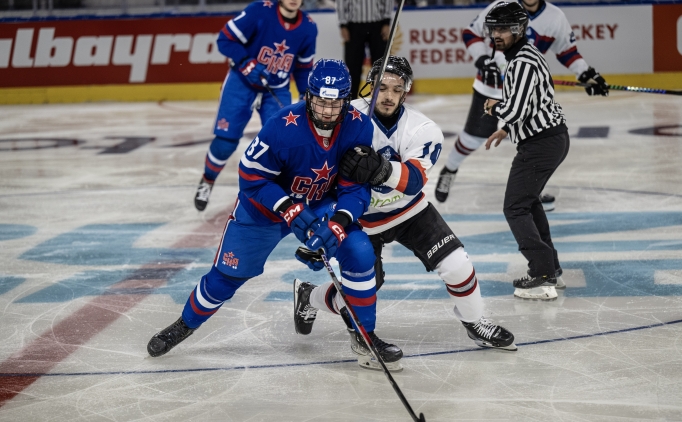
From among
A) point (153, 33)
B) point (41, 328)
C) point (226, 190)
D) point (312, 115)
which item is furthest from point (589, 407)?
point (153, 33)

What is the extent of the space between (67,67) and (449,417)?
34.0ft

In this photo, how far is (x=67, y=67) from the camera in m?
12.3

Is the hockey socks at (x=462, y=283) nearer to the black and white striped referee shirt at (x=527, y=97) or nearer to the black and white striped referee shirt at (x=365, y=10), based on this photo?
the black and white striped referee shirt at (x=527, y=97)

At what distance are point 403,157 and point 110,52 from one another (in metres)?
9.33

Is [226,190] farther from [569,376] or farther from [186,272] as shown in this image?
[569,376]

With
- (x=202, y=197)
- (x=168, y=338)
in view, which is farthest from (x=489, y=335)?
(x=202, y=197)

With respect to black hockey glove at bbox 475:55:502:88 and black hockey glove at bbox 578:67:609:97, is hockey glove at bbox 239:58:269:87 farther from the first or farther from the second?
black hockey glove at bbox 578:67:609:97

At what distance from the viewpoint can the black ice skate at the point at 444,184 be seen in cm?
632

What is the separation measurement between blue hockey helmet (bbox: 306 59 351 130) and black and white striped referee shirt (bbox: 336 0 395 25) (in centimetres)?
633

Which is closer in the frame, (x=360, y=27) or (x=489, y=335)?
(x=489, y=335)

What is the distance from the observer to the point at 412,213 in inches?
145

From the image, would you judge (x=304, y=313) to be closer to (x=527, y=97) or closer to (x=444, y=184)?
(x=527, y=97)

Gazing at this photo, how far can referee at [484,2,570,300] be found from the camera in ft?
13.7

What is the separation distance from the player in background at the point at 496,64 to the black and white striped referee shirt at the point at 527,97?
1.18 metres
